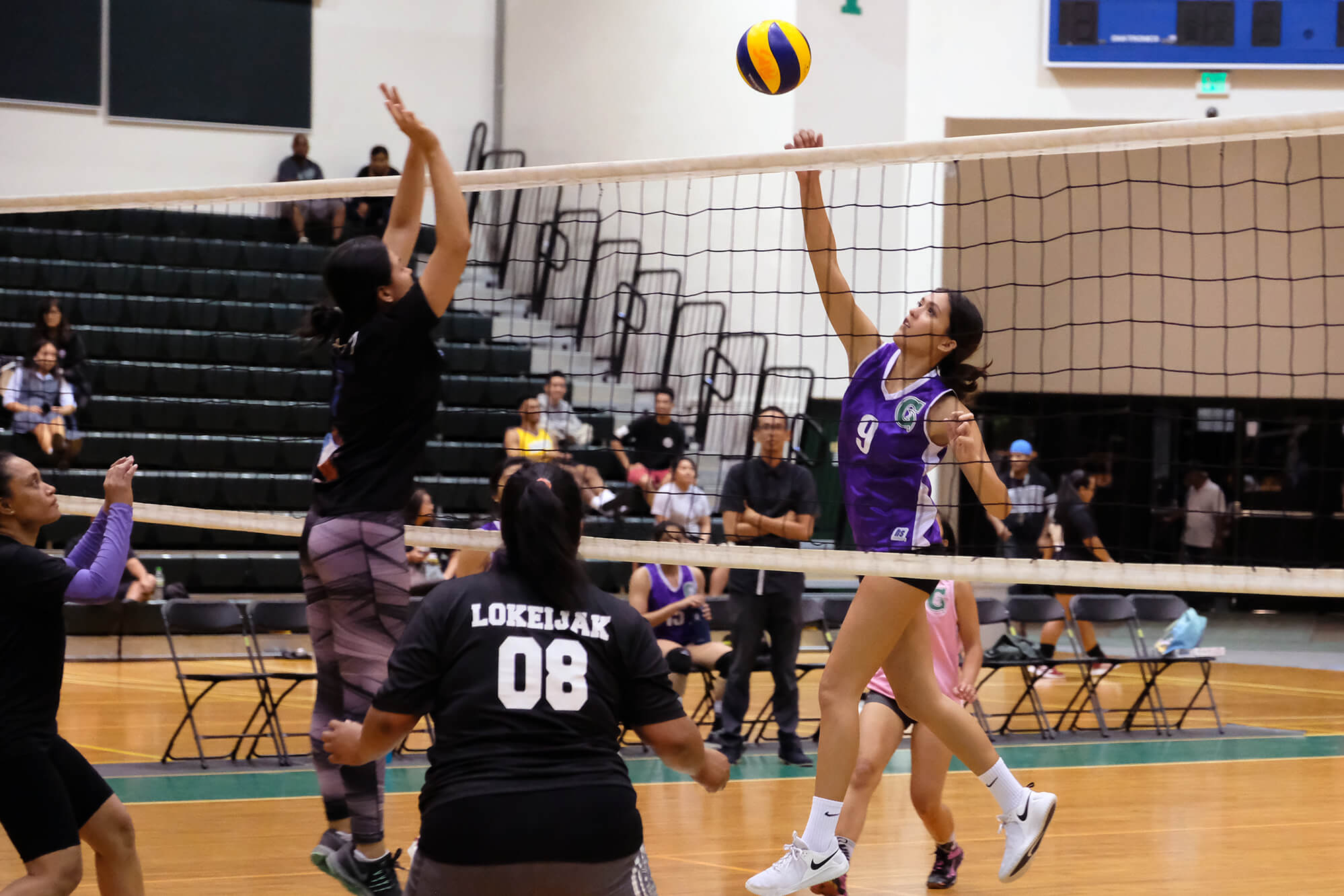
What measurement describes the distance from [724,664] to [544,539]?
5640mm

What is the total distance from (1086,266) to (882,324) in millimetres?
3474

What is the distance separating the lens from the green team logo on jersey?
14.5 ft

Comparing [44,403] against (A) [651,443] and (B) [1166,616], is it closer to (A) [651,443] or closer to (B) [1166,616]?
(A) [651,443]

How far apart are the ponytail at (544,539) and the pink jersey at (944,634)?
295 cm

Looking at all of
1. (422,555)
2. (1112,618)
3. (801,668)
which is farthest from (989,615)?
(422,555)

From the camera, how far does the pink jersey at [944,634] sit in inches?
227

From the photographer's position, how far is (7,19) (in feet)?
51.3

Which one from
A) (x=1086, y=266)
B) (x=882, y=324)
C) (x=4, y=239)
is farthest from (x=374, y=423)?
(x=1086, y=266)

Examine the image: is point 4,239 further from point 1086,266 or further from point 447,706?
point 447,706

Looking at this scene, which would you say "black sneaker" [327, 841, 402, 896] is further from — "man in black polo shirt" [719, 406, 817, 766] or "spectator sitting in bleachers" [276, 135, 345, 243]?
"spectator sitting in bleachers" [276, 135, 345, 243]

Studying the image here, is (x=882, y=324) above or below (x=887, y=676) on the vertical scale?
above

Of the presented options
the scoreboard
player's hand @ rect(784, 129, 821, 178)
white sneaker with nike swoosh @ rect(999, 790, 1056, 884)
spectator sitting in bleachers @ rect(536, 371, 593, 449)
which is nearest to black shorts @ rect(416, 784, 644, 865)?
white sneaker with nike swoosh @ rect(999, 790, 1056, 884)

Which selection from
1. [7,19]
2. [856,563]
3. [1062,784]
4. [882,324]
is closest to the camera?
[856,563]

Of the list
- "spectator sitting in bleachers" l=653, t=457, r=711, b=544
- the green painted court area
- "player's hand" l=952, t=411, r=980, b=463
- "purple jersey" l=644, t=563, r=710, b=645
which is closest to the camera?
"player's hand" l=952, t=411, r=980, b=463
